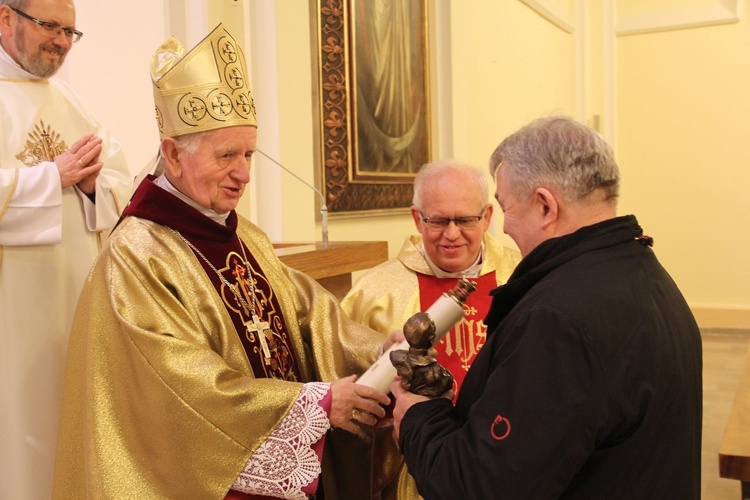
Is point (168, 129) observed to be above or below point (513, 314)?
above

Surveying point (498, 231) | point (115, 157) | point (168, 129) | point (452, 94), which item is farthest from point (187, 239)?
point (498, 231)

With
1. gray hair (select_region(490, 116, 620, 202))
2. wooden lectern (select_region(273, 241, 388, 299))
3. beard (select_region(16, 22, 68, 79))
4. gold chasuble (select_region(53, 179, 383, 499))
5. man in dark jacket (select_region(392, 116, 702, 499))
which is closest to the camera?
man in dark jacket (select_region(392, 116, 702, 499))

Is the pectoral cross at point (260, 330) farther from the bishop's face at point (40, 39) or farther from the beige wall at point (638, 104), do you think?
the beige wall at point (638, 104)

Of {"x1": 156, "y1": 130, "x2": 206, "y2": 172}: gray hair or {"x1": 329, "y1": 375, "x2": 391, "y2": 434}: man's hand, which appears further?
{"x1": 156, "y1": 130, "x2": 206, "y2": 172}: gray hair

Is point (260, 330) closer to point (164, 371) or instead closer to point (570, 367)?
point (164, 371)

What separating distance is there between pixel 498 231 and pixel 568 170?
674cm

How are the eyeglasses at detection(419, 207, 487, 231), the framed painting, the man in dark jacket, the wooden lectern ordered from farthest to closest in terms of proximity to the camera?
the framed painting → the wooden lectern → the eyeglasses at detection(419, 207, 487, 231) → the man in dark jacket

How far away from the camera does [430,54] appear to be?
6.87 metres

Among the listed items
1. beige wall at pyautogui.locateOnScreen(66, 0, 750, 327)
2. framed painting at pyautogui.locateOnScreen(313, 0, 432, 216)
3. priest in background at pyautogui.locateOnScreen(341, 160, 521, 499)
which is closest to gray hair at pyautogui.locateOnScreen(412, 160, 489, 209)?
priest in background at pyautogui.locateOnScreen(341, 160, 521, 499)

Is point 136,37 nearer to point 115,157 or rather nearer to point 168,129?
point 115,157

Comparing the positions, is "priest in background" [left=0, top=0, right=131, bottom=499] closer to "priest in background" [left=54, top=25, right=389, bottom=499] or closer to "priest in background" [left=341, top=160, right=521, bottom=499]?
"priest in background" [left=54, top=25, right=389, bottom=499]

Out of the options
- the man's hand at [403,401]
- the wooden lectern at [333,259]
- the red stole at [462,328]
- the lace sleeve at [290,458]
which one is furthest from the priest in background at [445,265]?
the man's hand at [403,401]

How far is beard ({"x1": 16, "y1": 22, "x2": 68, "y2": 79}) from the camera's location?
9.04 ft

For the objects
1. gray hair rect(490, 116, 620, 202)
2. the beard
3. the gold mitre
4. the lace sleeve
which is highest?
the beard
